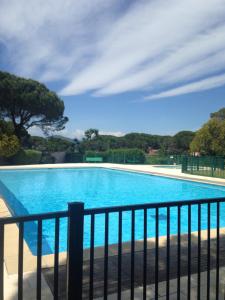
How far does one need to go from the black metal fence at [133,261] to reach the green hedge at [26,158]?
2157 cm

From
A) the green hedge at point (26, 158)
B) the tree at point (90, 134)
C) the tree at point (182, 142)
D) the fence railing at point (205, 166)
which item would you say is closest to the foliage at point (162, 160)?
the fence railing at point (205, 166)

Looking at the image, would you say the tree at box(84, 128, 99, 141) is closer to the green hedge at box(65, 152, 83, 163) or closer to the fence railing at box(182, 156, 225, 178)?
the green hedge at box(65, 152, 83, 163)

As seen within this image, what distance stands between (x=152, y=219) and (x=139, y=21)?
553cm

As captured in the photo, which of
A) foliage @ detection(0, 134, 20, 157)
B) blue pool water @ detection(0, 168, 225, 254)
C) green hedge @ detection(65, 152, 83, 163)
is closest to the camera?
blue pool water @ detection(0, 168, 225, 254)

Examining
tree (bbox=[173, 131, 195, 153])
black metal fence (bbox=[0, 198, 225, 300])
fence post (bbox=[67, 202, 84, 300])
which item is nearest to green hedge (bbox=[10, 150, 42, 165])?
black metal fence (bbox=[0, 198, 225, 300])

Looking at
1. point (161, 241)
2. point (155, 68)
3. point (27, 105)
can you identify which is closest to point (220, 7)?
point (155, 68)

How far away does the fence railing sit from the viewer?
1677 centimetres

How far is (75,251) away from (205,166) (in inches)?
673

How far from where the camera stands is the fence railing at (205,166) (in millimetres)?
16766

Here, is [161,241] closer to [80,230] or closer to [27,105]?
[80,230]

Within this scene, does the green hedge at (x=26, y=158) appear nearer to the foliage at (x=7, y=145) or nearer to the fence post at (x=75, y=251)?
the foliage at (x=7, y=145)

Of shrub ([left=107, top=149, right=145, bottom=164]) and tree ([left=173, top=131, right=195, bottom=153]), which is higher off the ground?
tree ([left=173, top=131, right=195, bottom=153])

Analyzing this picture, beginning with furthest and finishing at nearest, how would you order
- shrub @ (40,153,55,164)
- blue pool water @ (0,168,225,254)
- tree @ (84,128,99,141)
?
1. tree @ (84,128,99,141)
2. shrub @ (40,153,55,164)
3. blue pool water @ (0,168,225,254)

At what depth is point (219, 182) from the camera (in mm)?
13797
